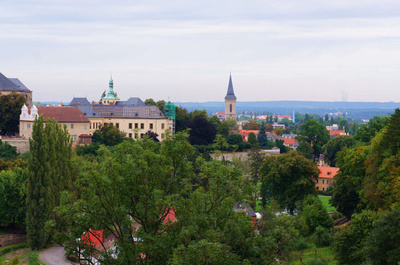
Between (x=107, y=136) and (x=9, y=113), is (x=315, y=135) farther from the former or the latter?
(x=9, y=113)

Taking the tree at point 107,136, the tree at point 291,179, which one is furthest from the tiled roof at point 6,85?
the tree at point 291,179

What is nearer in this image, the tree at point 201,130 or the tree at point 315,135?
the tree at point 201,130

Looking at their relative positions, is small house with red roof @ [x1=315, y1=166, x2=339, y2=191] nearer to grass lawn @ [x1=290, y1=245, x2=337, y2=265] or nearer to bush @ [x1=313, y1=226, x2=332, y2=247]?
bush @ [x1=313, y1=226, x2=332, y2=247]

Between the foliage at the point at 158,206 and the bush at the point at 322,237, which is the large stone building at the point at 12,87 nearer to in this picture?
the bush at the point at 322,237

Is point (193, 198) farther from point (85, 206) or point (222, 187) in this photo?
point (85, 206)

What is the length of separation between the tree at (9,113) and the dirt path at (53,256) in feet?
103

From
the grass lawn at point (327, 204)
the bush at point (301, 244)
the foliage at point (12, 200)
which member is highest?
the foliage at point (12, 200)

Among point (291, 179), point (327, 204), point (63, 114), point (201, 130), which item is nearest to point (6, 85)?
point (63, 114)

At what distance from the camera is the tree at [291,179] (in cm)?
4531

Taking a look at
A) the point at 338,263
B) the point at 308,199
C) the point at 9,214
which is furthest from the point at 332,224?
the point at 9,214

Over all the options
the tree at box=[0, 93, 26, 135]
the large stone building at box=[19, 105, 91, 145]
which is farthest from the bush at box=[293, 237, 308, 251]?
the tree at box=[0, 93, 26, 135]

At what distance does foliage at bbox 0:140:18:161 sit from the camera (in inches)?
2192

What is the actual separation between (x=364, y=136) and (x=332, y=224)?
17.1 m

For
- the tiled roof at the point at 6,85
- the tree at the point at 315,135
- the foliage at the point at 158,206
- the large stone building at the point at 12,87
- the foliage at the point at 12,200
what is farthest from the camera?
the tree at the point at 315,135
